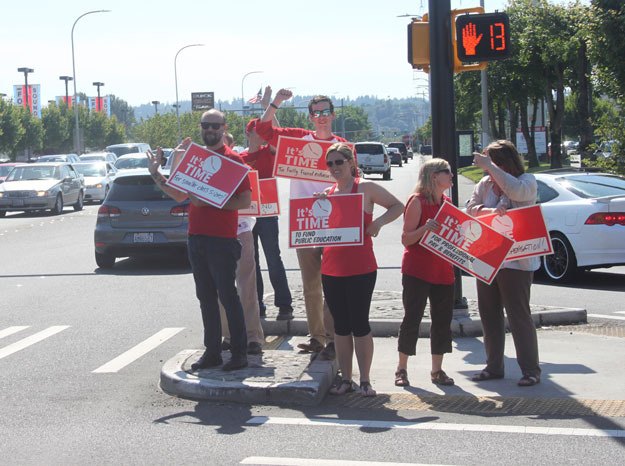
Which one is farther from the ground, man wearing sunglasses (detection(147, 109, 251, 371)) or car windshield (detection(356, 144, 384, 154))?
car windshield (detection(356, 144, 384, 154))

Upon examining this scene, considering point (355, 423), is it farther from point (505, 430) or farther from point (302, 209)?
point (302, 209)

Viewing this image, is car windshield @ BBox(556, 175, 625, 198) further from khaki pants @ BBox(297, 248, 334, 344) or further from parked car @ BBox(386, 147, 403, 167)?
parked car @ BBox(386, 147, 403, 167)

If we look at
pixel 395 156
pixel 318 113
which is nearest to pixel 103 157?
pixel 318 113

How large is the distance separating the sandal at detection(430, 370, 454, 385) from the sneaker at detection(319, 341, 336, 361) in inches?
33.7

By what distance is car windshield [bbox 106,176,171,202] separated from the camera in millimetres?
16422

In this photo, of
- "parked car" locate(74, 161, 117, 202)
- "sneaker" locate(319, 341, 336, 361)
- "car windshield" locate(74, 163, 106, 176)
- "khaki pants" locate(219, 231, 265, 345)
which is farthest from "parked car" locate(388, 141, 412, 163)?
"sneaker" locate(319, 341, 336, 361)

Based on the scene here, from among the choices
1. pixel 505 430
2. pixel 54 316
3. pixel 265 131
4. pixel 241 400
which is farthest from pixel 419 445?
pixel 54 316

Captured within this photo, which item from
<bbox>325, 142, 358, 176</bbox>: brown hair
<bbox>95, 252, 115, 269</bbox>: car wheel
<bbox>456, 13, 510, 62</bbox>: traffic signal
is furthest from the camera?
<bbox>95, 252, 115, 269</bbox>: car wheel

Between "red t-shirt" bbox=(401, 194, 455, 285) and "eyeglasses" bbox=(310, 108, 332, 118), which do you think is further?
"eyeglasses" bbox=(310, 108, 332, 118)

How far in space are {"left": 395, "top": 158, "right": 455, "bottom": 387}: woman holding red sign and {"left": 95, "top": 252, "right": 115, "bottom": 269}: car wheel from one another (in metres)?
9.58

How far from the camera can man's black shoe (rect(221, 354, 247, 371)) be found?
7824 mm

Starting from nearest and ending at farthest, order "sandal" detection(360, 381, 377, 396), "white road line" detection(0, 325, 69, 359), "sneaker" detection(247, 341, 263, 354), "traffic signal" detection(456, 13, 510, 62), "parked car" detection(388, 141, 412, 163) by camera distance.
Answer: "sandal" detection(360, 381, 377, 396), "sneaker" detection(247, 341, 263, 354), "white road line" detection(0, 325, 69, 359), "traffic signal" detection(456, 13, 510, 62), "parked car" detection(388, 141, 412, 163)

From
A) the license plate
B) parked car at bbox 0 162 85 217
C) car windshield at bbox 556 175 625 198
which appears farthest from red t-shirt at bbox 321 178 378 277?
parked car at bbox 0 162 85 217

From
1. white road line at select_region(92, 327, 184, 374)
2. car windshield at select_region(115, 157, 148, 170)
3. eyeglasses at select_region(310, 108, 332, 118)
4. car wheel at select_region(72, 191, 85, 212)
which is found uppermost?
eyeglasses at select_region(310, 108, 332, 118)
